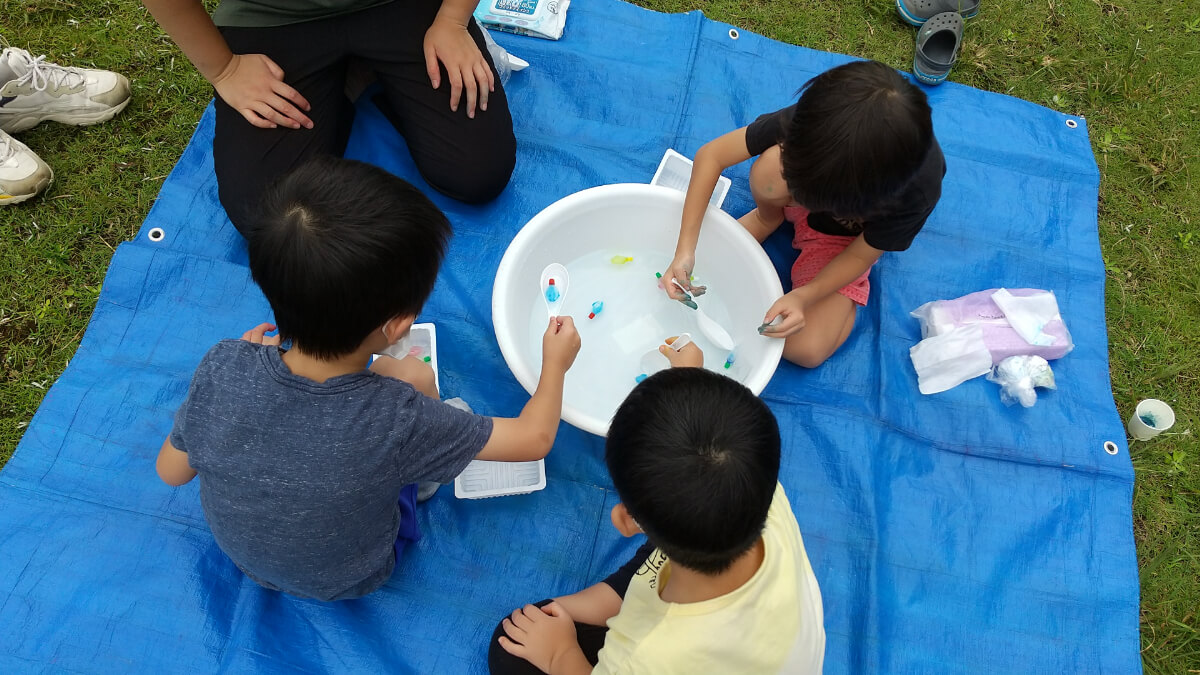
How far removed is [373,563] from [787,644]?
2.05 ft

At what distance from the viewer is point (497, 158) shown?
4.91 feet

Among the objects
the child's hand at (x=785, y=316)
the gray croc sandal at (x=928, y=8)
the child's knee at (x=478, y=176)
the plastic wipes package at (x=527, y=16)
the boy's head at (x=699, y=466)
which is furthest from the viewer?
the gray croc sandal at (x=928, y=8)

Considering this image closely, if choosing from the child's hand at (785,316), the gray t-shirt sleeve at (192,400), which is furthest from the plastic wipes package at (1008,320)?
the gray t-shirt sleeve at (192,400)

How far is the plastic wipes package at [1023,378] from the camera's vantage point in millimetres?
1405

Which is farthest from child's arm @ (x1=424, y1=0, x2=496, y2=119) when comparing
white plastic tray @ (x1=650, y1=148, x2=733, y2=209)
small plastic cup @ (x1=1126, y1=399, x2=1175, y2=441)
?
small plastic cup @ (x1=1126, y1=399, x2=1175, y2=441)

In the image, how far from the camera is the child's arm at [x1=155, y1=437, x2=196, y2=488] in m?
1.01

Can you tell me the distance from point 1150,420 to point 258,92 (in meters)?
1.95

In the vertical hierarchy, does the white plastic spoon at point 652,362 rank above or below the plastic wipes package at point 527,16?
below

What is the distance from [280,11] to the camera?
1.41 meters

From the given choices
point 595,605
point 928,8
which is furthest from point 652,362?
point 928,8

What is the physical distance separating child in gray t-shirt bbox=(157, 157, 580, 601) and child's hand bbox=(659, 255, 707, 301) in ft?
1.58

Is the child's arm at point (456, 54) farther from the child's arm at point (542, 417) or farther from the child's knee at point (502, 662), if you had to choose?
the child's knee at point (502, 662)

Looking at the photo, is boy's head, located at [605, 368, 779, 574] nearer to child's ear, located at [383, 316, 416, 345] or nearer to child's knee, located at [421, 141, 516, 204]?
child's ear, located at [383, 316, 416, 345]

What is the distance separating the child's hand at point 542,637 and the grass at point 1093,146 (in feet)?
3.52
